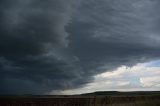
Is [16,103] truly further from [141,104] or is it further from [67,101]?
[141,104]

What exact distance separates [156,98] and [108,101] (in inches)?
822

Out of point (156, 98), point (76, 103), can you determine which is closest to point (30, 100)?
point (76, 103)

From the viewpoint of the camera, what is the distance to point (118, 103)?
38.6 m

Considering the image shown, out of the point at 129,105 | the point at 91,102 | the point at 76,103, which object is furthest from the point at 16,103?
the point at 129,105

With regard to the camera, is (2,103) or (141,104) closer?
(2,103)

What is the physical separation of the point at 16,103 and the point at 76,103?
7.12 m

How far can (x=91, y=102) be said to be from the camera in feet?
107

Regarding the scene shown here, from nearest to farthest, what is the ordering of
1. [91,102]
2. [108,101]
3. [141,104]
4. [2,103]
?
[2,103]
[91,102]
[108,101]
[141,104]

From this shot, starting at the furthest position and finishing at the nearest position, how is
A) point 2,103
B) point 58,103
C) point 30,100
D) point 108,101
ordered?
point 108,101
point 58,103
point 30,100
point 2,103

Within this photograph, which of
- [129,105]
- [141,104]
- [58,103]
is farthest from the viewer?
[141,104]

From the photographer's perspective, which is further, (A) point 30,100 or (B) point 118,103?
(B) point 118,103

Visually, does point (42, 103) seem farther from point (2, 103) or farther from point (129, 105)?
point (129, 105)

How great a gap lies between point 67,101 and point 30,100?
420 cm

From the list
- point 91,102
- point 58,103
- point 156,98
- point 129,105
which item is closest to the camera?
point 58,103
